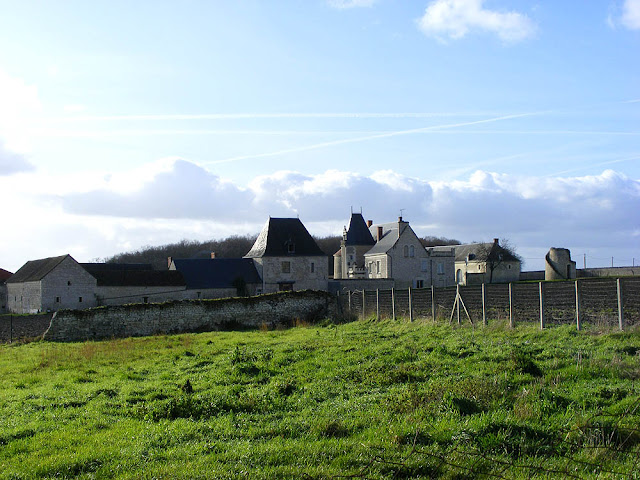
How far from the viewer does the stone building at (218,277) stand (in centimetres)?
4612

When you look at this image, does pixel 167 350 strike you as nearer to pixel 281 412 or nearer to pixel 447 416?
pixel 281 412

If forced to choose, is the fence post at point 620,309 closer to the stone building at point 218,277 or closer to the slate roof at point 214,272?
the stone building at point 218,277

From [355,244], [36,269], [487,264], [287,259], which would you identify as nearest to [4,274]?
[36,269]

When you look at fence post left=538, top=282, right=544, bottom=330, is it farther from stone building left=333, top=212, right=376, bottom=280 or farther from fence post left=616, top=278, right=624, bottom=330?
stone building left=333, top=212, right=376, bottom=280

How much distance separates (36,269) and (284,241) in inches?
759

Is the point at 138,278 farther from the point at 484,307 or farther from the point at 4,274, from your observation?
the point at 484,307

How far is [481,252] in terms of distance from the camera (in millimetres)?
67375

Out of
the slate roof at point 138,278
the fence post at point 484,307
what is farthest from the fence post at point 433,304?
the slate roof at point 138,278

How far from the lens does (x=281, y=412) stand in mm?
8672

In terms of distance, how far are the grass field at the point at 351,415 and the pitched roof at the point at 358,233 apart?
47.9 meters

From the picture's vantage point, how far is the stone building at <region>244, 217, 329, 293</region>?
48750mm

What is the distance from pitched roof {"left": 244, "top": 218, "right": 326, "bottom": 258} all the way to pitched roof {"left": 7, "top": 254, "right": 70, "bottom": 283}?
1464 centimetres

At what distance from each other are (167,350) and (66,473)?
41.4ft

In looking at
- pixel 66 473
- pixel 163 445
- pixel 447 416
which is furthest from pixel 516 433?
pixel 66 473
